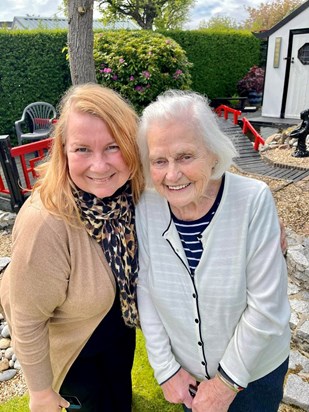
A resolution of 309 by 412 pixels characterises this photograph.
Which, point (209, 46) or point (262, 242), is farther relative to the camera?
point (209, 46)

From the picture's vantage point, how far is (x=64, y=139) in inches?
51.3

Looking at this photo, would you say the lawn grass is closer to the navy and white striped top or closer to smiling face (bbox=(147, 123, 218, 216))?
the navy and white striped top

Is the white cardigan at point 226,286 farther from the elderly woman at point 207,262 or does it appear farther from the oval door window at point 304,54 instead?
the oval door window at point 304,54

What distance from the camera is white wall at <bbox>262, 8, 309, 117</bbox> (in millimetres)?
10141

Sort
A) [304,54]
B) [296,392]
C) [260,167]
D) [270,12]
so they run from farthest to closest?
[270,12]
[304,54]
[260,167]
[296,392]

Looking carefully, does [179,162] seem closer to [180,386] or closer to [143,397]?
[180,386]

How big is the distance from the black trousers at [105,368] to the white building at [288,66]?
10862 millimetres

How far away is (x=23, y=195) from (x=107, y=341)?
3.87 m

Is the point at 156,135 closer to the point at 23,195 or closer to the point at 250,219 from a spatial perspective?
the point at 250,219

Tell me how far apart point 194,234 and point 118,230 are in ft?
0.96

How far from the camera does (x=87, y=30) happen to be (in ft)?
14.9

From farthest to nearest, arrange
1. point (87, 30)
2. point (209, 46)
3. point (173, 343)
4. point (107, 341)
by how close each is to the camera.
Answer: point (209, 46) < point (87, 30) < point (107, 341) < point (173, 343)

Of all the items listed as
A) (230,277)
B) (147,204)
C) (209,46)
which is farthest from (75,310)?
(209,46)

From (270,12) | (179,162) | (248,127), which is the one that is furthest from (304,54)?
(270,12)
